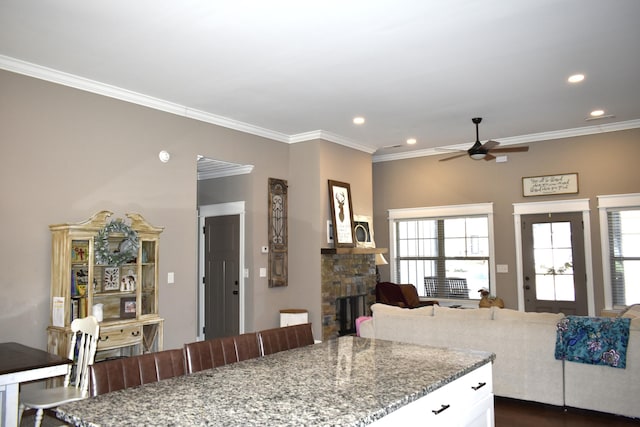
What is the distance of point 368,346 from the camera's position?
2.72m

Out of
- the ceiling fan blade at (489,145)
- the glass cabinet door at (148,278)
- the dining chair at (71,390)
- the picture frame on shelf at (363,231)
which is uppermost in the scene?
the ceiling fan blade at (489,145)

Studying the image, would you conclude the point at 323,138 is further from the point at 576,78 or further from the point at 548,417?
the point at 548,417

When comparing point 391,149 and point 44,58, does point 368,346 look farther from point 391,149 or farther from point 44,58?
point 391,149

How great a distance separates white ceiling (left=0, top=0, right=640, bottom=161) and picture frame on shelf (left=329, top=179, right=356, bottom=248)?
1.13 m

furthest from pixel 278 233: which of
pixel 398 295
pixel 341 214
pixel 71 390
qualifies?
pixel 71 390

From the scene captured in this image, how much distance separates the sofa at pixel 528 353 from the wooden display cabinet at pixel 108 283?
242 centimetres

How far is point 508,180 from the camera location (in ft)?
26.5

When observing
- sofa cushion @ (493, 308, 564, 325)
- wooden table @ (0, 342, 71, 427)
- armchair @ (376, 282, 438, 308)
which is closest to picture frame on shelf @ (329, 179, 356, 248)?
armchair @ (376, 282, 438, 308)

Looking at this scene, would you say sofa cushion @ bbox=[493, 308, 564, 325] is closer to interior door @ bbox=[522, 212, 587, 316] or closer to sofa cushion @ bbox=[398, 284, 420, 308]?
interior door @ bbox=[522, 212, 587, 316]

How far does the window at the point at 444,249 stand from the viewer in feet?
27.2

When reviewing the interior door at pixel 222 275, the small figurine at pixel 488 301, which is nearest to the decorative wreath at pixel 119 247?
the interior door at pixel 222 275

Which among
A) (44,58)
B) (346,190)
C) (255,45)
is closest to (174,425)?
(255,45)

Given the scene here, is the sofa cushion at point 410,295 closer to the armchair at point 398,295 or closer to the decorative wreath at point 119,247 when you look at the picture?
the armchair at point 398,295

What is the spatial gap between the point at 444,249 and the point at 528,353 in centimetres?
430
